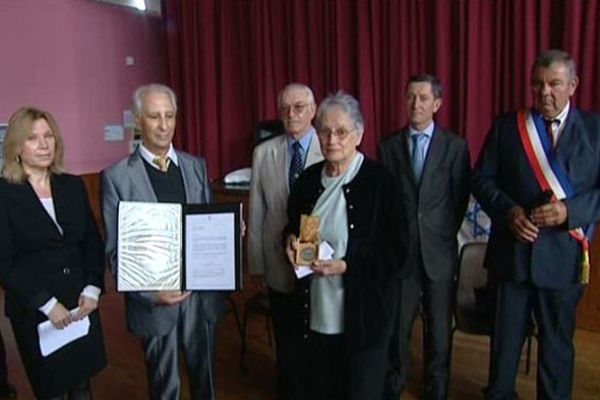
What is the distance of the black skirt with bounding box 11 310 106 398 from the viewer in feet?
6.51

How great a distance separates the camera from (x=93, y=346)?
2113 mm

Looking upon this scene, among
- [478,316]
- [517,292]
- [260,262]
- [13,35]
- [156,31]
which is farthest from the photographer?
[156,31]

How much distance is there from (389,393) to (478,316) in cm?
55

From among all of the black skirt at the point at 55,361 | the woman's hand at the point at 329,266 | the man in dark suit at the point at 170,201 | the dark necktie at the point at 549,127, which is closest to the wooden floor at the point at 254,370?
the man in dark suit at the point at 170,201

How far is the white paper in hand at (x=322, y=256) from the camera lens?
181 cm

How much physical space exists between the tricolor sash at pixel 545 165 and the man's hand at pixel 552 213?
5 centimetres

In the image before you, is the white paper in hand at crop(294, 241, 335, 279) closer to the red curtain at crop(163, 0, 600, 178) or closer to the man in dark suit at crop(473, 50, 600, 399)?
the man in dark suit at crop(473, 50, 600, 399)

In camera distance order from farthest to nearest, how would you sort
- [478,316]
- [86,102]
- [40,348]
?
[86,102] → [478,316] → [40,348]

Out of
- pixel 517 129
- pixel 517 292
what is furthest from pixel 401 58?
pixel 517 292

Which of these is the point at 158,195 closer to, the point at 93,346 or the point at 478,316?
the point at 93,346

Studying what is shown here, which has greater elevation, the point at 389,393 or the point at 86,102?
the point at 86,102

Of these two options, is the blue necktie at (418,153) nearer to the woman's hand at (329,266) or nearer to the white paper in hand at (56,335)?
→ the woman's hand at (329,266)

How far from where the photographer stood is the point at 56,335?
198cm

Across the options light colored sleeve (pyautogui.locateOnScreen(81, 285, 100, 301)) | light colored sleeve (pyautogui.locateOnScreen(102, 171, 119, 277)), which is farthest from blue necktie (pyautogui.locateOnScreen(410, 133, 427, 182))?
light colored sleeve (pyautogui.locateOnScreen(81, 285, 100, 301))
